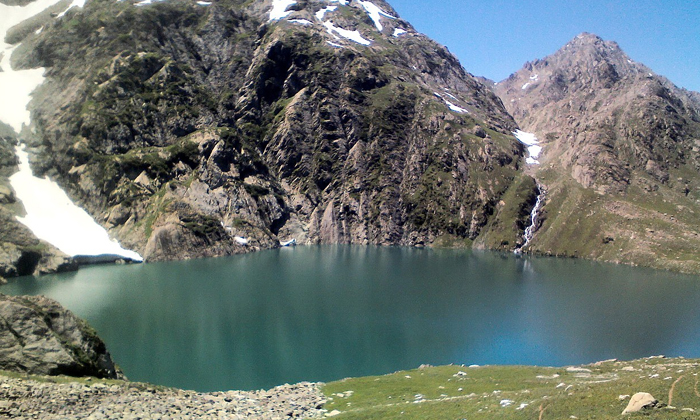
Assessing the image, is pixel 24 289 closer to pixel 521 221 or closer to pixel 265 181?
pixel 265 181

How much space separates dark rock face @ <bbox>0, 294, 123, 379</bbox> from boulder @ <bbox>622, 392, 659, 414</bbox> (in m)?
27.6

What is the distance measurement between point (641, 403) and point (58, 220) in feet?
466

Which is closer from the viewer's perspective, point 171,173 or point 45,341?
point 45,341

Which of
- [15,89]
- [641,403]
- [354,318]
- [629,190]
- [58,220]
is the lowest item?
[354,318]

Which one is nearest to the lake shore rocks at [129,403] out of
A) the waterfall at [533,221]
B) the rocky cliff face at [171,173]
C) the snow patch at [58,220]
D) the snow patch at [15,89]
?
the snow patch at [58,220]

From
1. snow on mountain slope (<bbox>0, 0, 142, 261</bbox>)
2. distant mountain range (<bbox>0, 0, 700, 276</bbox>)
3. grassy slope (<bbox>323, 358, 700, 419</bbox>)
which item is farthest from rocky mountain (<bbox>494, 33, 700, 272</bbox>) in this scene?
snow on mountain slope (<bbox>0, 0, 142, 261</bbox>)

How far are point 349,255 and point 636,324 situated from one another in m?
93.4

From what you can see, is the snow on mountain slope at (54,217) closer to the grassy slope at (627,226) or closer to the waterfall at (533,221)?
the waterfall at (533,221)

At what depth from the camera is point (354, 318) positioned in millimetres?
63531

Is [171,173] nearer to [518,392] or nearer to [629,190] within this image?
[518,392]

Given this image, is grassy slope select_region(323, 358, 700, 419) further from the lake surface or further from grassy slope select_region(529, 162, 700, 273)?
grassy slope select_region(529, 162, 700, 273)

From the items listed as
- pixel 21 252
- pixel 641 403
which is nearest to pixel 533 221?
pixel 21 252

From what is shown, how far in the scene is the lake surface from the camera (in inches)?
1874

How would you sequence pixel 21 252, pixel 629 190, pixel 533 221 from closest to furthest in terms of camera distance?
1. pixel 21 252
2. pixel 629 190
3. pixel 533 221
